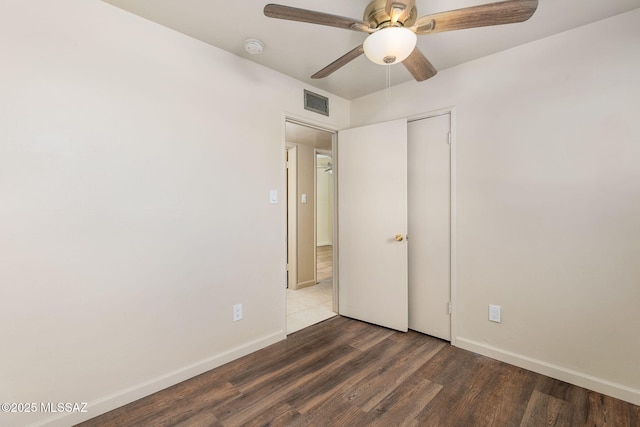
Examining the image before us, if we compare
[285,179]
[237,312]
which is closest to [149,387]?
[237,312]

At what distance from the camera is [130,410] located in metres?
1.69

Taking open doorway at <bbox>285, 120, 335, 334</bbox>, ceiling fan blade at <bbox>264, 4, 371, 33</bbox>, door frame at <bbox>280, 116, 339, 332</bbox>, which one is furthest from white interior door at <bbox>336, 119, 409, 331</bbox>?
ceiling fan blade at <bbox>264, 4, 371, 33</bbox>

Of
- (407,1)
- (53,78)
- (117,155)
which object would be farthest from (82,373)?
(407,1)

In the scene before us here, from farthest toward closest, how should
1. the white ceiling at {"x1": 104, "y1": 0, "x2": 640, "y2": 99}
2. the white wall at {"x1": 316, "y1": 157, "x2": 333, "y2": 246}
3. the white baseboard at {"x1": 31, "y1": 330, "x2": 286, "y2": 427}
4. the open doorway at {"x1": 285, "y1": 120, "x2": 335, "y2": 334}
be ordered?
the white wall at {"x1": 316, "y1": 157, "x2": 333, "y2": 246}
the open doorway at {"x1": 285, "y1": 120, "x2": 335, "y2": 334}
the white ceiling at {"x1": 104, "y1": 0, "x2": 640, "y2": 99}
the white baseboard at {"x1": 31, "y1": 330, "x2": 286, "y2": 427}

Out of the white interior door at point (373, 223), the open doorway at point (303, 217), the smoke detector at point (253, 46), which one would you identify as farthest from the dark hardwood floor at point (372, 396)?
the smoke detector at point (253, 46)

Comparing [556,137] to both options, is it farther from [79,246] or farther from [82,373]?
[82,373]

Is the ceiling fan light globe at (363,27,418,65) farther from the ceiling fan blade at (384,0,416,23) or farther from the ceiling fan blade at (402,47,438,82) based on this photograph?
the ceiling fan blade at (402,47,438,82)

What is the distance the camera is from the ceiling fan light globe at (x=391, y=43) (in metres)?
1.25

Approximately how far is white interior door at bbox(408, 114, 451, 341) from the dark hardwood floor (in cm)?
36

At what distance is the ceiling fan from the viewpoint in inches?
47.3

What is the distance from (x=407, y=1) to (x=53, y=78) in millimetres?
1816

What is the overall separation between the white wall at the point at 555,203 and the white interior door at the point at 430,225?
130 mm

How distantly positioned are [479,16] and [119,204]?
2110mm

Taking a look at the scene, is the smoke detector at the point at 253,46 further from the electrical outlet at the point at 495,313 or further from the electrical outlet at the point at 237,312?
the electrical outlet at the point at 495,313
